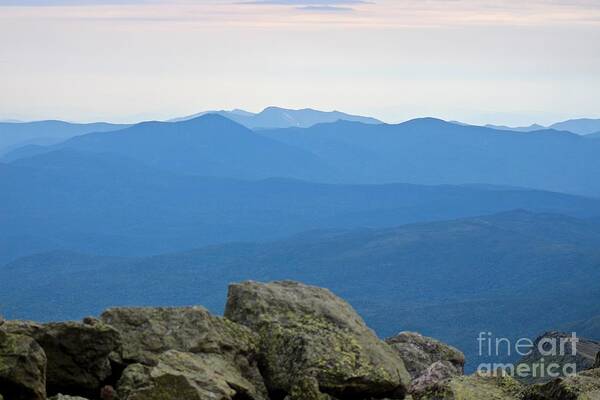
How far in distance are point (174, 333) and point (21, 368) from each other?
4.41 m

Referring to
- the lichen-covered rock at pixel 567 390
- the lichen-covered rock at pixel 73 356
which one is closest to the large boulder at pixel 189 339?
the lichen-covered rock at pixel 73 356

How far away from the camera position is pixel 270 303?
21.9 metres

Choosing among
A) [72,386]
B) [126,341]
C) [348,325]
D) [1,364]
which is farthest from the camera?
[348,325]

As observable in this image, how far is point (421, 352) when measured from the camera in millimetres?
25000

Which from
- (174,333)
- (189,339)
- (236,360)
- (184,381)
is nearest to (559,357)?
(236,360)

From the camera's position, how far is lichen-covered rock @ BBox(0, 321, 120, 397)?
57.5ft

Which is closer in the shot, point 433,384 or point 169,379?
point 169,379

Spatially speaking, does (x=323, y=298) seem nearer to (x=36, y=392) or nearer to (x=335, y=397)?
(x=335, y=397)

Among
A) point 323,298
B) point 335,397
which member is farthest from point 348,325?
point 335,397

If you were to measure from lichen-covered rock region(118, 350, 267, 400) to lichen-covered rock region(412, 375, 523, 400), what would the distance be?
372cm

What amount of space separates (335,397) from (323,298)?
434 centimetres

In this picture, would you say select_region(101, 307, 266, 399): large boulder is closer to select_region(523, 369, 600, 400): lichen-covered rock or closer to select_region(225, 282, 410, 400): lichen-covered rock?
select_region(225, 282, 410, 400): lichen-covered rock

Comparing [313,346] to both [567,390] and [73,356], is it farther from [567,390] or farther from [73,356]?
[567,390]

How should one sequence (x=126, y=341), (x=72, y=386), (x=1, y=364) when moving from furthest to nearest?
1. (x=126, y=341)
2. (x=72, y=386)
3. (x=1, y=364)
